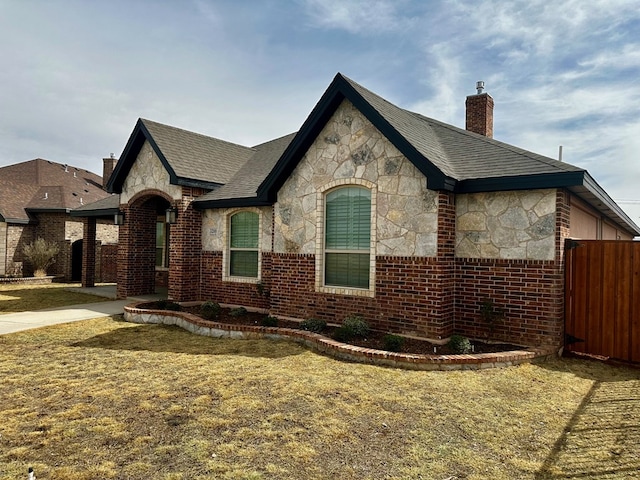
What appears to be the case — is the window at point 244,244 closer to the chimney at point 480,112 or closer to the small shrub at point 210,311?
the small shrub at point 210,311

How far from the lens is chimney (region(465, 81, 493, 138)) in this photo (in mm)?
13805

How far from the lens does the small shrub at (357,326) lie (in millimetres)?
7430

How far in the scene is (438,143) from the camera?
29.5 ft

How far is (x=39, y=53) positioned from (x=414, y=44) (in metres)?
9.33

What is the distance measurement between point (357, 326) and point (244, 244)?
15.9ft

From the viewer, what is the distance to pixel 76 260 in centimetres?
2058

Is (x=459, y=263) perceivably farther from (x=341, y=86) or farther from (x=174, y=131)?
(x=174, y=131)

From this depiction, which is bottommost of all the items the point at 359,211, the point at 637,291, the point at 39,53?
the point at 637,291

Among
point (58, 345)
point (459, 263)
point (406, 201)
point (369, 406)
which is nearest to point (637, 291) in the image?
point (459, 263)

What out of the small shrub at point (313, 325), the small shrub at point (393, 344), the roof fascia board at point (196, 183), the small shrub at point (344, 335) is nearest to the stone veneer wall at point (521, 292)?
the small shrub at point (393, 344)

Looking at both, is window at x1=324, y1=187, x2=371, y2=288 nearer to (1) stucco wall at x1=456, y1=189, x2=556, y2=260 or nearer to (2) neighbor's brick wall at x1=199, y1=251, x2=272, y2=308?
(1) stucco wall at x1=456, y1=189, x2=556, y2=260

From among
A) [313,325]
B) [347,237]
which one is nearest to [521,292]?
[347,237]

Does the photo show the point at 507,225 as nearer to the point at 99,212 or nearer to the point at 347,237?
the point at 347,237

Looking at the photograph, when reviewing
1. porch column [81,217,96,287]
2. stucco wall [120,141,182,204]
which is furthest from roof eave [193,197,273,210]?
porch column [81,217,96,287]
